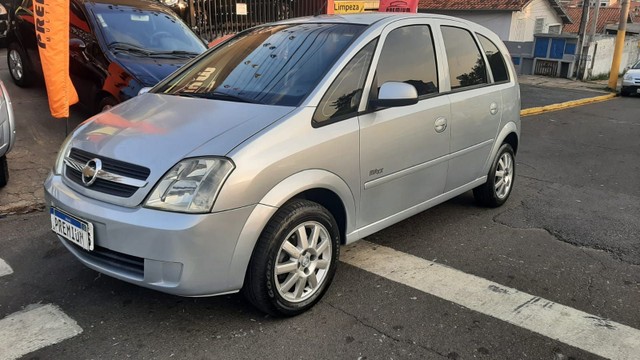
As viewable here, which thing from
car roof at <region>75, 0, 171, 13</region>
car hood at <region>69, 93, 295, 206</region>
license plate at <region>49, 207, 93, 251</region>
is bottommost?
license plate at <region>49, 207, 93, 251</region>

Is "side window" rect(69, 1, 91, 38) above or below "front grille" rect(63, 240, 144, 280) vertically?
above

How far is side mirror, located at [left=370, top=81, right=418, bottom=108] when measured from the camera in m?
3.40

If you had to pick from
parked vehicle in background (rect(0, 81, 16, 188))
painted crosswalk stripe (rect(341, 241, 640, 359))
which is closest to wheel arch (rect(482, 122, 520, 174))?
painted crosswalk stripe (rect(341, 241, 640, 359))

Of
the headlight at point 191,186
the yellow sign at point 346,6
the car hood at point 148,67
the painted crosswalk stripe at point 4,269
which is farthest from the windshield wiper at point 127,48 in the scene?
the yellow sign at point 346,6

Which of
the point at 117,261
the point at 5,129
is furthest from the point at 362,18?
the point at 5,129

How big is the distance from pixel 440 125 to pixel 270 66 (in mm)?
1389

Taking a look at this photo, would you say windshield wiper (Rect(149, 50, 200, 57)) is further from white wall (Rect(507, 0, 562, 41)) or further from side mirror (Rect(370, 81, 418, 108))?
white wall (Rect(507, 0, 562, 41))

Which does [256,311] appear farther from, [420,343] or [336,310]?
[420,343]

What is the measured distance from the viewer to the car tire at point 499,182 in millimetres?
5059

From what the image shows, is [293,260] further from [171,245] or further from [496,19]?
[496,19]

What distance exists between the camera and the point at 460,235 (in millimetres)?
4582

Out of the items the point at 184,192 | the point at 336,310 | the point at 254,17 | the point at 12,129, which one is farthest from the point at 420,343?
the point at 254,17

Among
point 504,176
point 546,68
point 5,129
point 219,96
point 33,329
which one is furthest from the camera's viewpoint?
point 546,68

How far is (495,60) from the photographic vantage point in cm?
503
